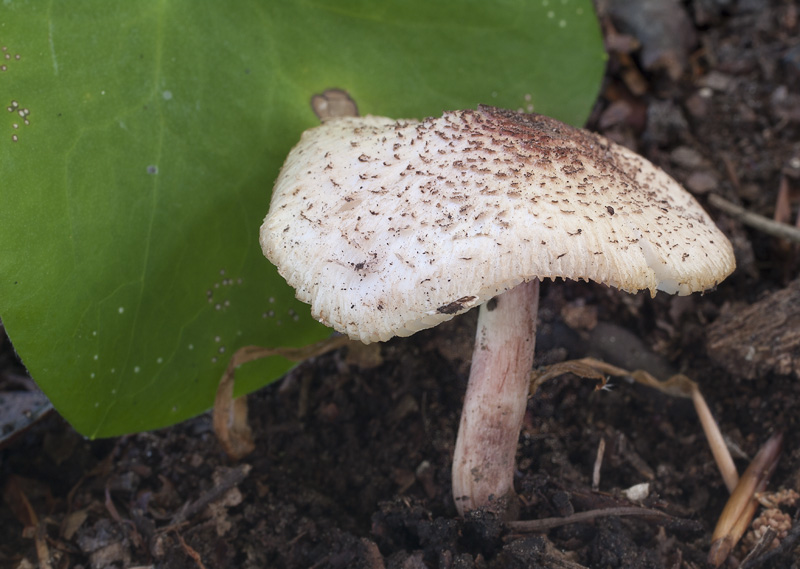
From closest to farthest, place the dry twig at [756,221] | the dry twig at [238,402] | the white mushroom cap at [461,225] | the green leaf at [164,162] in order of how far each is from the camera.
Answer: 1. the white mushroom cap at [461,225]
2. the green leaf at [164,162]
3. the dry twig at [238,402]
4. the dry twig at [756,221]

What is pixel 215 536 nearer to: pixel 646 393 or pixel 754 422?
pixel 646 393

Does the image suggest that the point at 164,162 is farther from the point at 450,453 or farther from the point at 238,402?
the point at 450,453

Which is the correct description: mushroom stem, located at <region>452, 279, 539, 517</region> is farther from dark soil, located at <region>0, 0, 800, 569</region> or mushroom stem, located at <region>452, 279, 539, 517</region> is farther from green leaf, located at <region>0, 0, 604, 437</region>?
green leaf, located at <region>0, 0, 604, 437</region>

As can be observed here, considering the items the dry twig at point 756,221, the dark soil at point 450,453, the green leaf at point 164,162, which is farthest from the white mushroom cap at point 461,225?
the dry twig at point 756,221

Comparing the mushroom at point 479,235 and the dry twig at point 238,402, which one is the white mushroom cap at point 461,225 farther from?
the dry twig at point 238,402

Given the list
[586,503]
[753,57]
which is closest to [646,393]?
[586,503]

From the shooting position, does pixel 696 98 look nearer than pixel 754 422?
No
